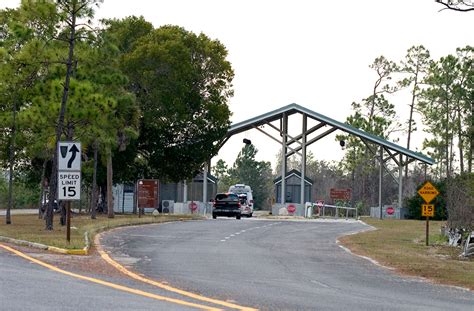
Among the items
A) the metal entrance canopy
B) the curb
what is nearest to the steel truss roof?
the metal entrance canopy

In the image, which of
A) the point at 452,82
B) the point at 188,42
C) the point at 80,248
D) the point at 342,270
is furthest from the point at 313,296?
the point at 452,82

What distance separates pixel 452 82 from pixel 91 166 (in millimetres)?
31244

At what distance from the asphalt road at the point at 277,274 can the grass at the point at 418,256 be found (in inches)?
28.4

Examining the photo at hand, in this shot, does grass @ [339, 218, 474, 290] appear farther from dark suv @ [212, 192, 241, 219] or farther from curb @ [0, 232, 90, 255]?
dark suv @ [212, 192, 241, 219]

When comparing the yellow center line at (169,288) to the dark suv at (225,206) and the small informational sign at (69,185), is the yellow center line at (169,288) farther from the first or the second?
the dark suv at (225,206)

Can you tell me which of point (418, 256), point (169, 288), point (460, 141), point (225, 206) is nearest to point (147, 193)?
point (225, 206)

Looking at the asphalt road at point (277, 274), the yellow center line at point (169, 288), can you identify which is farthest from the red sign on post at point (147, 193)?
the yellow center line at point (169, 288)

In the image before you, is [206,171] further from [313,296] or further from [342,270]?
[313,296]

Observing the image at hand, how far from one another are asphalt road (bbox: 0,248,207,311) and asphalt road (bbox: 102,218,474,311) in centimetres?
149

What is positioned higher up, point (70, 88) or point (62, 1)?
point (62, 1)

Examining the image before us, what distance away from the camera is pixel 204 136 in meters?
60.4

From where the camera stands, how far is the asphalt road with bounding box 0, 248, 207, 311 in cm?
1219

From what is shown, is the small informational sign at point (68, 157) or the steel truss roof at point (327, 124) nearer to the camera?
the small informational sign at point (68, 157)

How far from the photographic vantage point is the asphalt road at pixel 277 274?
570 inches
